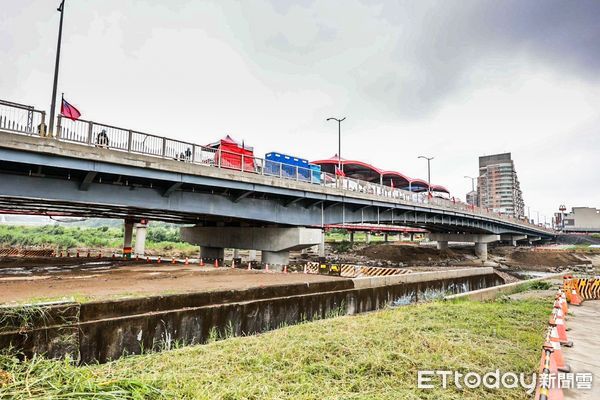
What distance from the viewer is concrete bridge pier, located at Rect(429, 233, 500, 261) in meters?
61.2

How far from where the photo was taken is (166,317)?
30.3ft

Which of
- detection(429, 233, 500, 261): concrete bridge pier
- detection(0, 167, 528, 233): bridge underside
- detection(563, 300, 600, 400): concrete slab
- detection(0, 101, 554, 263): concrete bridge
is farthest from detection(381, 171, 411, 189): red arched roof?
detection(563, 300, 600, 400): concrete slab

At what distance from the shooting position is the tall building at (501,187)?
15625 centimetres

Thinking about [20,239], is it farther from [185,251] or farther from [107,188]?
[107,188]

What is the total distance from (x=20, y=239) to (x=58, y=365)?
7759cm

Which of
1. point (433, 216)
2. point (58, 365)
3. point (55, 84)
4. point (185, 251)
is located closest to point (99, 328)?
point (58, 365)

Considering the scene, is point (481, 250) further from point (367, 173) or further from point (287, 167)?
point (287, 167)

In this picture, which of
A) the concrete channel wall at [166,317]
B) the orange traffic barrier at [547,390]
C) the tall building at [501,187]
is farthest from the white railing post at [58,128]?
the tall building at [501,187]

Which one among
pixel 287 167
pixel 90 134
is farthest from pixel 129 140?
pixel 287 167

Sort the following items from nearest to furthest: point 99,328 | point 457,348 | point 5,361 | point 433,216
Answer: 1. point 5,361
2. point 457,348
3. point 99,328
4. point 433,216

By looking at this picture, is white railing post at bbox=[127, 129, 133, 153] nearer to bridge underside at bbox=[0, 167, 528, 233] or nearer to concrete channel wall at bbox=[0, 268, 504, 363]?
bridge underside at bbox=[0, 167, 528, 233]

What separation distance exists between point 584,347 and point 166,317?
10549mm

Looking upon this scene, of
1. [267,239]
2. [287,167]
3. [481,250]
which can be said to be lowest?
[481,250]

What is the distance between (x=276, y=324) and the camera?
11906mm
